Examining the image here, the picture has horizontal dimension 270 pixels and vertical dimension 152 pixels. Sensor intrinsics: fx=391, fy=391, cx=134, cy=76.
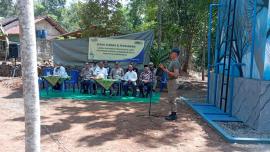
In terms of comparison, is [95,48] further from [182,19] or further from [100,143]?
[100,143]

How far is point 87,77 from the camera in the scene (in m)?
13.5

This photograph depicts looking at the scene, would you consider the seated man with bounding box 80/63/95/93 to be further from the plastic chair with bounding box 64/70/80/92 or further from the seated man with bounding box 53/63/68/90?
the seated man with bounding box 53/63/68/90

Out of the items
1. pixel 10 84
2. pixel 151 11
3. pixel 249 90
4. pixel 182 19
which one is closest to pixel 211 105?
pixel 249 90

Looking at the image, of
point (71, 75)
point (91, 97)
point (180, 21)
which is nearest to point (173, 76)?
point (91, 97)

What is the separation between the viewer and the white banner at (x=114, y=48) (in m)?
14.5

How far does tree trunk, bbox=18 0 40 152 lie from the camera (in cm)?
382

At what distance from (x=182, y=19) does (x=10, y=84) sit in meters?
9.46

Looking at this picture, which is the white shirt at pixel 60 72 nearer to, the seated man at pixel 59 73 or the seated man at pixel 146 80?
the seated man at pixel 59 73

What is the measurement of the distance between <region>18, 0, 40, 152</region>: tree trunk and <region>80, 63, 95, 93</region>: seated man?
927 centimetres

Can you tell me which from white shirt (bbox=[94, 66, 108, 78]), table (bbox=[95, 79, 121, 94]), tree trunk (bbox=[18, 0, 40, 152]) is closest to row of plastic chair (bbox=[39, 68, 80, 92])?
white shirt (bbox=[94, 66, 108, 78])

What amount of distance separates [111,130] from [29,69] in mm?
4134

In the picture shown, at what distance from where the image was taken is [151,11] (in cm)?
2367

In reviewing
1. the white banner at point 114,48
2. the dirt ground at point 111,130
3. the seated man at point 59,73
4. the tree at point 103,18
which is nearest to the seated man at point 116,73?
the white banner at point 114,48

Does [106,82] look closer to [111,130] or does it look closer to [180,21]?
[111,130]
